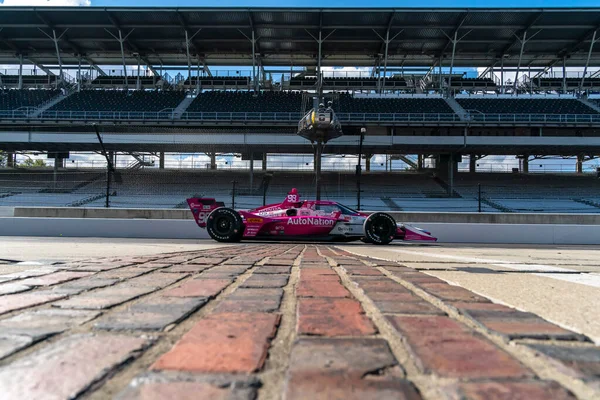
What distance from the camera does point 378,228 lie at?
935cm

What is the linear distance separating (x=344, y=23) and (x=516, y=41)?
14.0 metres

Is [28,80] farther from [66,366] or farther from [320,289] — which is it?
[66,366]

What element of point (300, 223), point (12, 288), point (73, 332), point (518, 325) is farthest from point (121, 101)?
point (518, 325)

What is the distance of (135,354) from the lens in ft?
3.48

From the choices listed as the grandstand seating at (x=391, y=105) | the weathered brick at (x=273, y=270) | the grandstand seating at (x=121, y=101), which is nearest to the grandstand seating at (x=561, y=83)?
the grandstand seating at (x=391, y=105)

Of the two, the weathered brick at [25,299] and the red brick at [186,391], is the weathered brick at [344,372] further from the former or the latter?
the weathered brick at [25,299]

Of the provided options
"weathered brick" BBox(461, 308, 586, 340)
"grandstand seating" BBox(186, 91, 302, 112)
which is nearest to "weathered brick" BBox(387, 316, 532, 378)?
"weathered brick" BBox(461, 308, 586, 340)

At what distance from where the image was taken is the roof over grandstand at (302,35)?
1056 inches

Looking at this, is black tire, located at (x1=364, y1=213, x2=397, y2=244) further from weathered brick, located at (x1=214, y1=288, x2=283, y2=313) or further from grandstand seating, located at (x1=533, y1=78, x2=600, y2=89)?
grandstand seating, located at (x1=533, y1=78, x2=600, y2=89)

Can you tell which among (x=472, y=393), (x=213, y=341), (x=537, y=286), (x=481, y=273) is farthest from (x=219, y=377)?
(x=481, y=273)

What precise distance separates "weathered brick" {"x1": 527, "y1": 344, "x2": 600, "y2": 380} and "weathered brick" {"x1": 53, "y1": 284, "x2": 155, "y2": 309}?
1.65 metres

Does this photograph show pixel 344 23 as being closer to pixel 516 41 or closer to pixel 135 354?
pixel 516 41

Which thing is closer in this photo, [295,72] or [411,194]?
[411,194]

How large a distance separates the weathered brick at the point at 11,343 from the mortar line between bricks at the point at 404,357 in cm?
113
